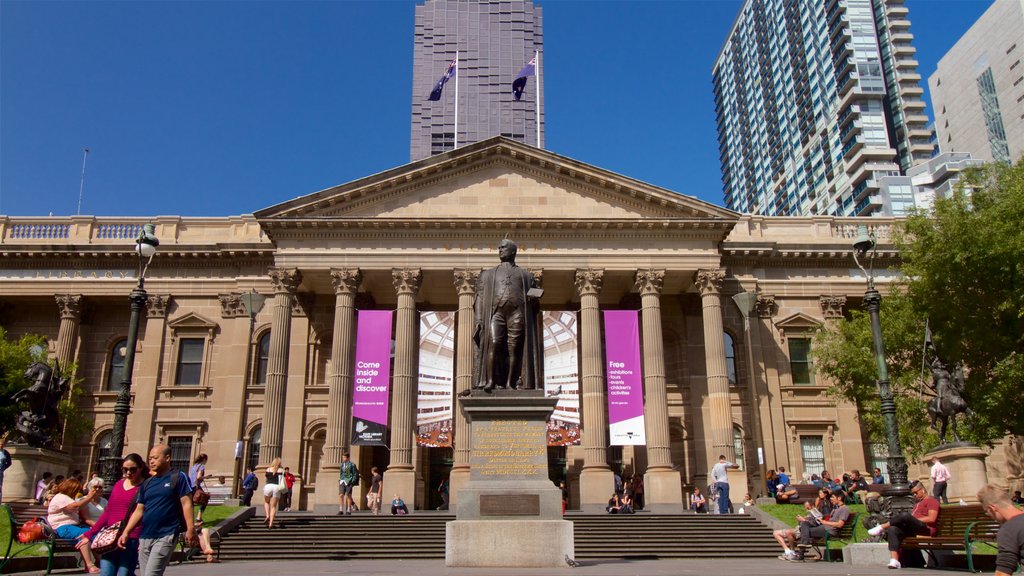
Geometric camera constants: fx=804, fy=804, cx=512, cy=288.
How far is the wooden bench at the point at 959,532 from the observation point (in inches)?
505

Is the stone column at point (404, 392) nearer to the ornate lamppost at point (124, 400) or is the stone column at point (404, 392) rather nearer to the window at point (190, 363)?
the window at point (190, 363)

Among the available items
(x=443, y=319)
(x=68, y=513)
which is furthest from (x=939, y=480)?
(x=443, y=319)

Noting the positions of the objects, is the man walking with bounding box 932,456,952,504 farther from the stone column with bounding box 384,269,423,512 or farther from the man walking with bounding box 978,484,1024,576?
the stone column with bounding box 384,269,423,512

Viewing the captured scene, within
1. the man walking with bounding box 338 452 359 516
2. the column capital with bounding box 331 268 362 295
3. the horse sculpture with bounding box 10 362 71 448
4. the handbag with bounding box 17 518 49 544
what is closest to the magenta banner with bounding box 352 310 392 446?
the column capital with bounding box 331 268 362 295

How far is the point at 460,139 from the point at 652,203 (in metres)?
61.5

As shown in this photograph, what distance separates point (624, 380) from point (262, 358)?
16.6 metres

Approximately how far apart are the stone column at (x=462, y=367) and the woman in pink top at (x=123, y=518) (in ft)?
72.1

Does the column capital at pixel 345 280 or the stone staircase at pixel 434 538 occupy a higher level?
the column capital at pixel 345 280

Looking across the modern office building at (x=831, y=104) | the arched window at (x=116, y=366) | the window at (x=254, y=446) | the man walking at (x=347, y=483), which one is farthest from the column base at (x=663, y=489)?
the modern office building at (x=831, y=104)

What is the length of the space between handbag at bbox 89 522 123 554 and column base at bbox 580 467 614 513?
2393 cm

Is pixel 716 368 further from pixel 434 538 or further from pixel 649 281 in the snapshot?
pixel 434 538

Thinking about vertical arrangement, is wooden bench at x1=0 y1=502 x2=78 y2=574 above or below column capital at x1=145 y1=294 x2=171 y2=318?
below

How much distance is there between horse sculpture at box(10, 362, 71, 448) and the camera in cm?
2200

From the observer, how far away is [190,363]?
36.6m
